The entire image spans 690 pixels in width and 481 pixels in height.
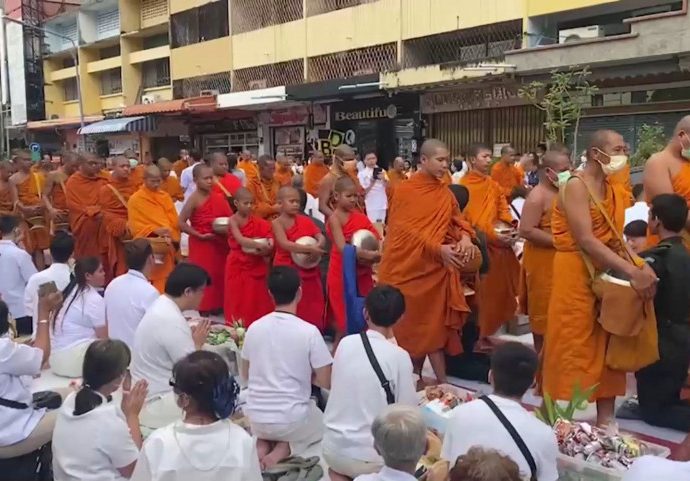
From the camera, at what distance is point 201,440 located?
266cm

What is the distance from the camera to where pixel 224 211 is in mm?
7512

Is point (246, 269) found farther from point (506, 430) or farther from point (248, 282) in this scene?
point (506, 430)

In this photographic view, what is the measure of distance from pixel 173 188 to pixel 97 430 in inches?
325

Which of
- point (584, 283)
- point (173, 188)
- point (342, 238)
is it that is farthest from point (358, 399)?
point (173, 188)

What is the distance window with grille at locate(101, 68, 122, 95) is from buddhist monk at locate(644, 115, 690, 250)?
30336mm

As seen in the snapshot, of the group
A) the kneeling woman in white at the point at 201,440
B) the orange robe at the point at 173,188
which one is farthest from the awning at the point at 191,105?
the kneeling woman in white at the point at 201,440

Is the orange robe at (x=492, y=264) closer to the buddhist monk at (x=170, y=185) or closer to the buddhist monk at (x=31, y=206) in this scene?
the buddhist monk at (x=31, y=206)

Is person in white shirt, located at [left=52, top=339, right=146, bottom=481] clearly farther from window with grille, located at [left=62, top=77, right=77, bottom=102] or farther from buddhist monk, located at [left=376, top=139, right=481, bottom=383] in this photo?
window with grille, located at [left=62, top=77, right=77, bottom=102]

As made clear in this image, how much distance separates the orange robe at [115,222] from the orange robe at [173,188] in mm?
2465

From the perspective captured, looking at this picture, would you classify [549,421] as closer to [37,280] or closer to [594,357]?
[594,357]

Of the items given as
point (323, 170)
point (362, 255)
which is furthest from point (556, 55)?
point (362, 255)

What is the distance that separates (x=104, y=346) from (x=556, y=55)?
12.2m

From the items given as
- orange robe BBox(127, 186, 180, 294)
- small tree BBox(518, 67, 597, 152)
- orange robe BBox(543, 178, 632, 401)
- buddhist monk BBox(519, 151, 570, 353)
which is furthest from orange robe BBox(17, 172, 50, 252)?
small tree BBox(518, 67, 597, 152)

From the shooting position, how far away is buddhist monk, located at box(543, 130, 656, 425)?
409 centimetres
